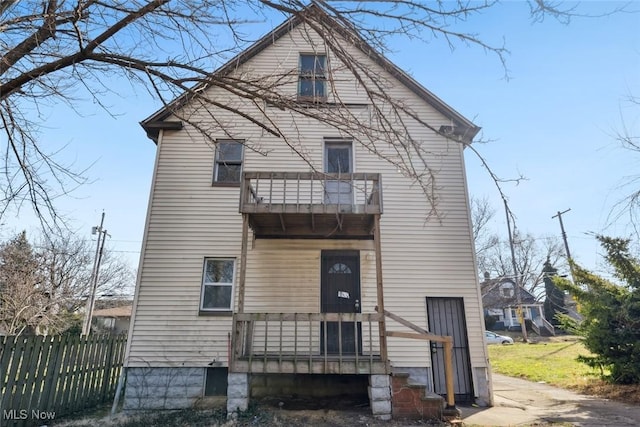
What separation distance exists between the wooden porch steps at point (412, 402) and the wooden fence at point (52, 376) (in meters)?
5.85

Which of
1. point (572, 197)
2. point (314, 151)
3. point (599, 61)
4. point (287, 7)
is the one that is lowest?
point (572, 197)

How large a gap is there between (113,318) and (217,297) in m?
34.6

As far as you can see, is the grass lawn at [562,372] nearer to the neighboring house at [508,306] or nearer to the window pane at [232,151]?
the window pane at [232,151]

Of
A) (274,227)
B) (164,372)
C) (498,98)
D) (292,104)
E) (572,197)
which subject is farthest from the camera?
(274,227)

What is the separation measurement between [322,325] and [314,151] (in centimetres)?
409

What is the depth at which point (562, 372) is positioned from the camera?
1194 centimetres

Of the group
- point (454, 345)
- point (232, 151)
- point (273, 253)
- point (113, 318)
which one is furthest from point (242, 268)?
point (113, 318)

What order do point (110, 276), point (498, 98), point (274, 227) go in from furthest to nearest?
point (110, 276) < point (274, 227) < point (498, 98)

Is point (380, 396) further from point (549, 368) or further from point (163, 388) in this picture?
point (549, 368)

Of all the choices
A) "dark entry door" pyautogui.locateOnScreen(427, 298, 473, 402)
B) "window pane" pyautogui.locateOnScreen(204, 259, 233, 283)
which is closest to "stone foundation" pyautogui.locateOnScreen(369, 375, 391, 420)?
"dark entry door" pyautogui.locateOnScreen(427, 298, 473, 402)

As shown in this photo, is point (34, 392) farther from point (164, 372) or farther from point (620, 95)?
point (620, 95)

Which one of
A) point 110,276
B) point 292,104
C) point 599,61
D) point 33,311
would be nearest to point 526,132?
point 599,61

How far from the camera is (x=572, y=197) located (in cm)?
574

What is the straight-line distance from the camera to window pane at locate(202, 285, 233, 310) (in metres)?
8.02
